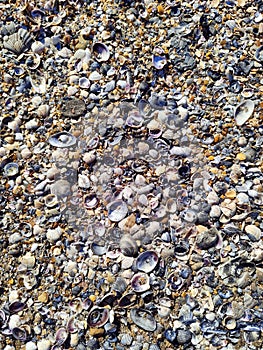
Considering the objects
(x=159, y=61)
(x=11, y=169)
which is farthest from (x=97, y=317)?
(x=159, y=61)

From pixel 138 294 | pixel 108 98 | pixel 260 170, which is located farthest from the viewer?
pixel 108 98

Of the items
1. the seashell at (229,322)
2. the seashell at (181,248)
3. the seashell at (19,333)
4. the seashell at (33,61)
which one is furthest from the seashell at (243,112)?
the seashell at (19,333)

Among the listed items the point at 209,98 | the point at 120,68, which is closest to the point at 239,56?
the point at 209,98

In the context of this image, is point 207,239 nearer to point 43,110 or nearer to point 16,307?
point 16,307

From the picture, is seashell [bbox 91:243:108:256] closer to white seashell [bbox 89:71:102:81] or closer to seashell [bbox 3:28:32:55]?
white seashell [bbox 89:71:102:81]

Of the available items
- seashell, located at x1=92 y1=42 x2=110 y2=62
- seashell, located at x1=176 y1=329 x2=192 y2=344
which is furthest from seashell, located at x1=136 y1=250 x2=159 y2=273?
seashell, located at x1=92 y1=42 x2=110 y2=62

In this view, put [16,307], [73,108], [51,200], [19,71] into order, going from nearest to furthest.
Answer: [16,307]
[51,200]
[73,108]
[19,71]

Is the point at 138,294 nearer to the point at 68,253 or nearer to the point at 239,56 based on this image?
the point at 68,253
